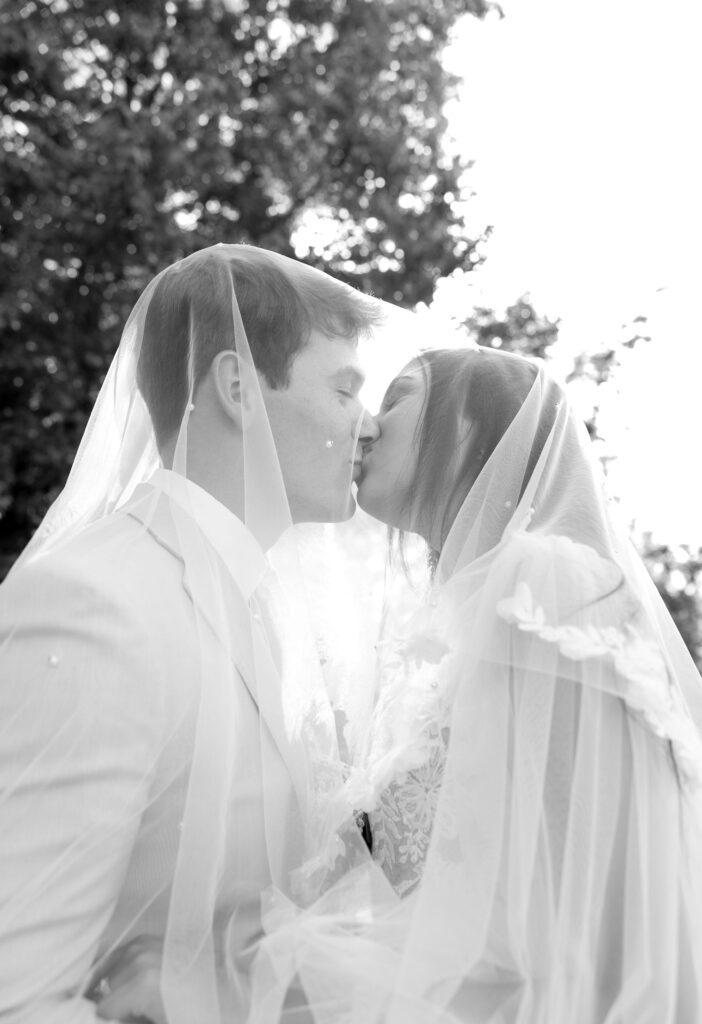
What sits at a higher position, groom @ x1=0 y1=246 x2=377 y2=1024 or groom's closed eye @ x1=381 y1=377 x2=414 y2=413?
groom's closed eye @ x1=381 y1=377 x2=414 y2=413

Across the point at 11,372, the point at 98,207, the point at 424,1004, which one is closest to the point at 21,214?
the point at 98,207

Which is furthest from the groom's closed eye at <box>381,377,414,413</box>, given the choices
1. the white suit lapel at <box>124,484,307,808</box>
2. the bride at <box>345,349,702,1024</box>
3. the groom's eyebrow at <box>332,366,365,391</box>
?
the white suit lapel at <box>124,484,307,808</box>

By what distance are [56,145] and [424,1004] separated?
793cm

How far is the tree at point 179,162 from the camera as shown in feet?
28.1

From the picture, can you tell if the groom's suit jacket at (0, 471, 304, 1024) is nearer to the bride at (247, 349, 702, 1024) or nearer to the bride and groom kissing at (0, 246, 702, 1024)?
the bride and groom kissing at (0, 246, 702, 1024)

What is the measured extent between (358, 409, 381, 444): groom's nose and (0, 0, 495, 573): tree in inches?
179

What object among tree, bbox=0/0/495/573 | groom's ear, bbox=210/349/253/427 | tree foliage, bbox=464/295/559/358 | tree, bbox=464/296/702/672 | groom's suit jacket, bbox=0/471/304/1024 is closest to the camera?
groom's suit jacket, bbox=0/471/304/1024

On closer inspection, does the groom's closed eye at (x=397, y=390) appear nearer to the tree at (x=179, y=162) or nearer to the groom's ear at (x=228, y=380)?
the groom's ear at (x=228, y=380)

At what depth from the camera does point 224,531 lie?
9.21 ft

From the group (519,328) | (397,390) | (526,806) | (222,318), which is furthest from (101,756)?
(519,328)

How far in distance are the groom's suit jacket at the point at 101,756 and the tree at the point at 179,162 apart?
5324 mm

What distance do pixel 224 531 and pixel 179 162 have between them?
6673mm

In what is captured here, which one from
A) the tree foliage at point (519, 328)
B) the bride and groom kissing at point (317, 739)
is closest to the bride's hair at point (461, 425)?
the bride and groom kissing at point (317, 739)

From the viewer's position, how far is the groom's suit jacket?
219cm
